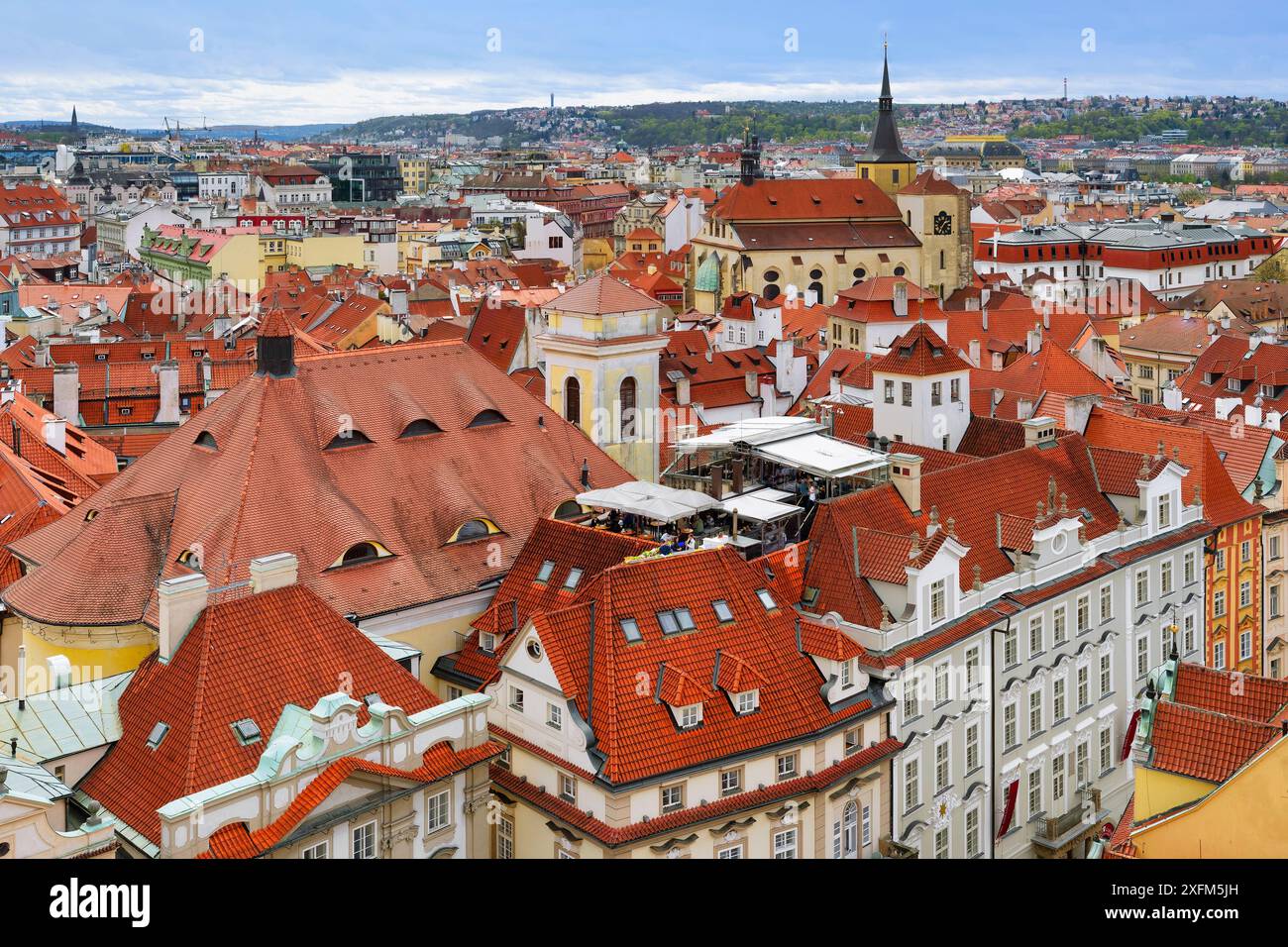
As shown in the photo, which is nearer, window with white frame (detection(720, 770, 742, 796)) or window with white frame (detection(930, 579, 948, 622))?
window with white frame (detection(720, 770, 742, 796))

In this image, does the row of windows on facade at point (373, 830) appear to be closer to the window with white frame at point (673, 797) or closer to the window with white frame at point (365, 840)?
the window with white frame at point (365, 840)

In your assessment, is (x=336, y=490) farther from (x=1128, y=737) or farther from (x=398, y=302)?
(x=398, y=302)

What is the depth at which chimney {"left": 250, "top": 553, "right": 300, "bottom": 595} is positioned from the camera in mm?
33719

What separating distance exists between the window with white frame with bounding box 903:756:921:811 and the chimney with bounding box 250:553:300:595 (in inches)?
620

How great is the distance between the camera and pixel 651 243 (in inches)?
7795

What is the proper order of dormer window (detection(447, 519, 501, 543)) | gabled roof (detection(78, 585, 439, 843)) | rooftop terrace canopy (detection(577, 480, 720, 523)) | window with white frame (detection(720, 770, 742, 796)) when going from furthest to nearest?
dormer window (detection(447, 519, 501, 543))
rooftop terrace canopy (detection(577, 480, 720, 523))
window with white frame (detection(720, 770, 742, 796))
gabled roof (detection(78, 585, 439, 843))

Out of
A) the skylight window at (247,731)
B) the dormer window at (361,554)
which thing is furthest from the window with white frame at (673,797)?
the dormer window at (361,554)

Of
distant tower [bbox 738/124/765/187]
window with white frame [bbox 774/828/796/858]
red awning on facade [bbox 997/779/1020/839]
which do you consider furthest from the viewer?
distant tower [bbox 738/124/765/187]

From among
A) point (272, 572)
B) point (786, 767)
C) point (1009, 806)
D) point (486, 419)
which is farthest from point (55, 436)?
point (1009, 806)

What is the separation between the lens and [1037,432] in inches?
2003

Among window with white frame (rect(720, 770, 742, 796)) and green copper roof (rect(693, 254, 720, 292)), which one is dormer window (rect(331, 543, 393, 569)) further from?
green copper roof (rect(693, 254, 720, 292))

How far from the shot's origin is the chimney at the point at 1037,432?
50719mm

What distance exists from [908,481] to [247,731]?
2065cm

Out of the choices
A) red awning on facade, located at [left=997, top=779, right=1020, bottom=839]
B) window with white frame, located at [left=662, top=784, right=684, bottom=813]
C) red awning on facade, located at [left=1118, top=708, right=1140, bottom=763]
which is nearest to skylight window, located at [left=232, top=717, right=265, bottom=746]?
window with white frame, located at [left=662, top=784, right=684, bottom=813]
